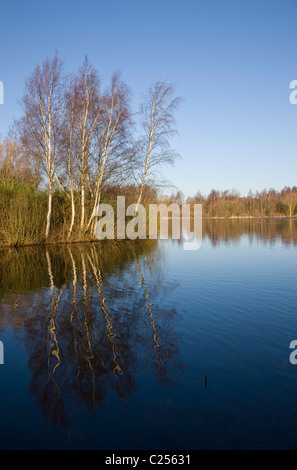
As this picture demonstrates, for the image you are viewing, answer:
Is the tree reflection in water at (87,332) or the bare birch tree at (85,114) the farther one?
the bare birch tree at (85,114)

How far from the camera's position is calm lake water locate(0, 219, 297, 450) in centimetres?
286

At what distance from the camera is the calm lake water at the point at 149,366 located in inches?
112

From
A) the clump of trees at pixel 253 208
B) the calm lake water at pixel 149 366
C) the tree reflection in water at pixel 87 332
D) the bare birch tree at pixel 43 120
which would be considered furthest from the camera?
the clump of trees at pixel 253 208

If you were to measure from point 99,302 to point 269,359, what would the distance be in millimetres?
3839

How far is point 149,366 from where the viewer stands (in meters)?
4.02

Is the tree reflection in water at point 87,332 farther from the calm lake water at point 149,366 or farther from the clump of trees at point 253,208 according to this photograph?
the clump of trees at point 253,208

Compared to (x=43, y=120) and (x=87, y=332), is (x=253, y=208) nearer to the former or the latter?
(x=43, y=120)

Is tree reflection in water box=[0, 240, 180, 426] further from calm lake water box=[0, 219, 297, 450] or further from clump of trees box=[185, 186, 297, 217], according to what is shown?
clump of trees box=[185, 186, 297, 217]

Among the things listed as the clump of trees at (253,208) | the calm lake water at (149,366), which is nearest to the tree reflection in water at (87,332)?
the calm lake water at (149,366)

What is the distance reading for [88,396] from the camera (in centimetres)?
338

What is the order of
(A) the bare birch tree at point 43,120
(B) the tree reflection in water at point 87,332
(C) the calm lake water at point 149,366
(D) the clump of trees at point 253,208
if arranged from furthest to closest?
(D) the clump of trees at point 253,208 → (A) the bare birch tree at point 43,120 → (B) the tree reflection in water at point 87,332 → (C) the calm lake water at point 149,366

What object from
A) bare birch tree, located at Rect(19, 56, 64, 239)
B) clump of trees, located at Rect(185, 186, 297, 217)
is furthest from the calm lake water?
clump of trees, located at Rect(185, 186, 297, 217)

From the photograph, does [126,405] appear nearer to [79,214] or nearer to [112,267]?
[112,267]
